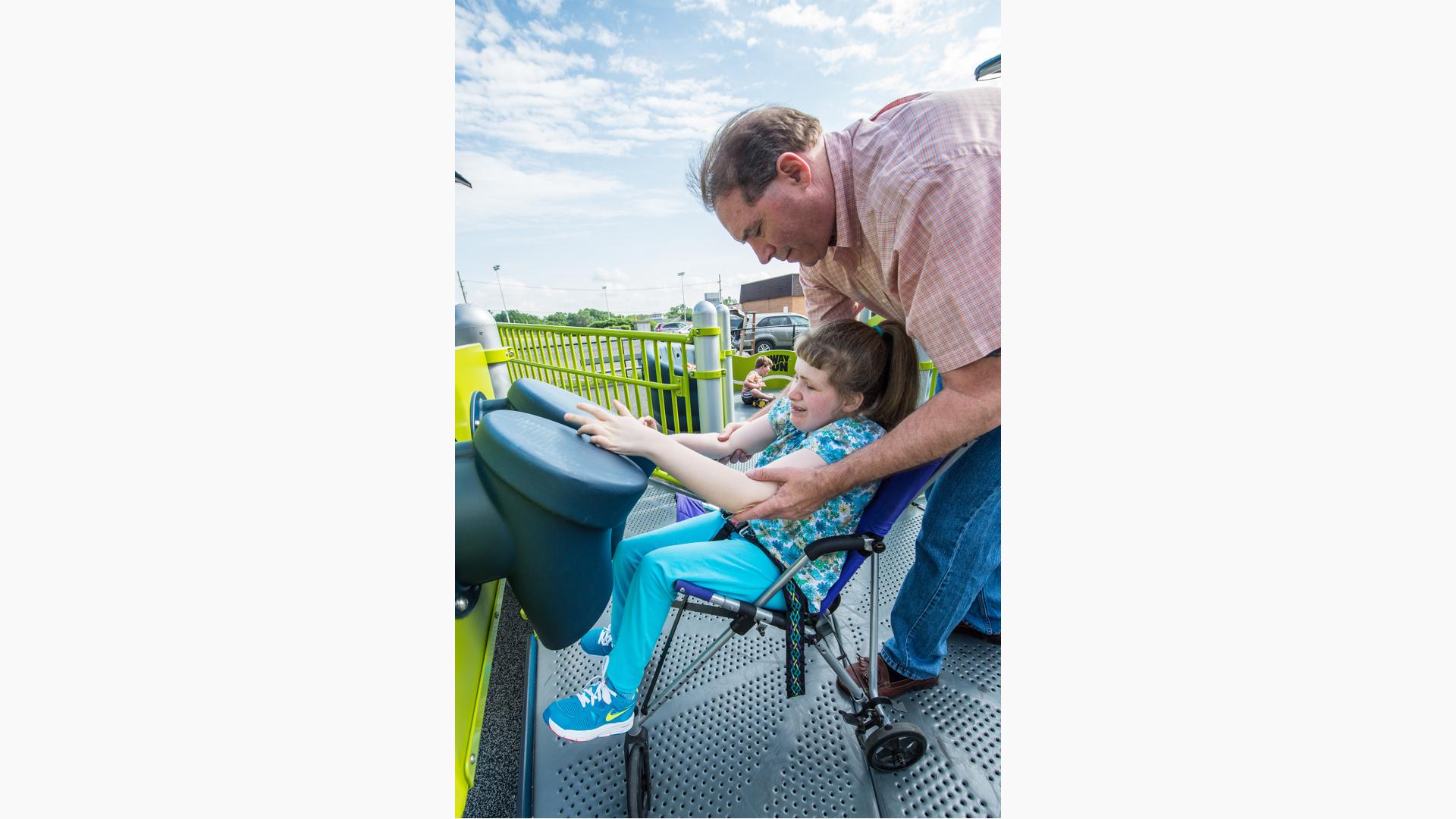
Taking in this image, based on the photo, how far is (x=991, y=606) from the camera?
1.95 meters

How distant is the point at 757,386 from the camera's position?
263 centimetres

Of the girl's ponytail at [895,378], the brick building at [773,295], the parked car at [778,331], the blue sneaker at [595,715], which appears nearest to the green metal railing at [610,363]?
the girl's ponytail at [895,378]

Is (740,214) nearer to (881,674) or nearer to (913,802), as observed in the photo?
(881,674)

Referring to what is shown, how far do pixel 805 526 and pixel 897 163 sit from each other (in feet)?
3.34

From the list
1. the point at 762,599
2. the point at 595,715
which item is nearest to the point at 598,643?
the point at 595,715

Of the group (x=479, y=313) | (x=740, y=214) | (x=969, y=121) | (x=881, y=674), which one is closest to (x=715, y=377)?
(x=479, y=313)

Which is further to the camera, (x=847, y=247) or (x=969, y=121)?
(x=847, y=247)

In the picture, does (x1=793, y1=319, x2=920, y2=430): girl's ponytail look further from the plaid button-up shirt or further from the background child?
the background child

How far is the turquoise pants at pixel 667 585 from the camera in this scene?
1.29 m

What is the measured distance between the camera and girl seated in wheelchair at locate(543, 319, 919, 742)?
48.8 inches

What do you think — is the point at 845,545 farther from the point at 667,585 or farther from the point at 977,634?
the point at 977,634

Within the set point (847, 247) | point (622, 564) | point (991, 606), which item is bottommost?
point (991, 606)

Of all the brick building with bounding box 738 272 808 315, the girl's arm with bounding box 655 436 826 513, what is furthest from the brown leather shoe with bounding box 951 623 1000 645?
the brick building with bounding box 738 272 808 315

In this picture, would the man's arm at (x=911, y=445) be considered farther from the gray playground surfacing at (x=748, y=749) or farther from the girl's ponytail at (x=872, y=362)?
Answer: the gray playground surfacing at (x=748, y=749)
